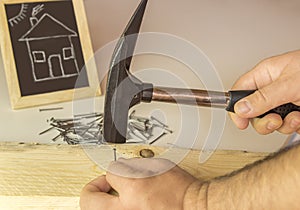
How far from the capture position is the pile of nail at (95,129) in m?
1.22

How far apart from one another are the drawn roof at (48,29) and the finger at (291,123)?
1.81ft

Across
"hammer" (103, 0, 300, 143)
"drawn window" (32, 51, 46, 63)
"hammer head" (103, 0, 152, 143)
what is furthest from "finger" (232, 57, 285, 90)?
"drawn window" (32, 51, 46, 63)

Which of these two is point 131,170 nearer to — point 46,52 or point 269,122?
point 269,122

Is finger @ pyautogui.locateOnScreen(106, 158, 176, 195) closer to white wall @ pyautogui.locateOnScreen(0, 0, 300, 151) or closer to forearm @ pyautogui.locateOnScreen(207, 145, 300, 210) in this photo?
forearm @ pyautogui.locateOnScreen(207, 145, 300, 210)

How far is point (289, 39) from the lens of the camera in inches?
61.7

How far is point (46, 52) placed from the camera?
4.53ft

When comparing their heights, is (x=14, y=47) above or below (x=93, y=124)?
above

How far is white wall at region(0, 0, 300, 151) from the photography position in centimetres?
142

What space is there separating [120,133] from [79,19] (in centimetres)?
43

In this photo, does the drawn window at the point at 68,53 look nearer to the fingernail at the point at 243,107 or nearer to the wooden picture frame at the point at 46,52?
the wooden picture frame at the point at 46,52

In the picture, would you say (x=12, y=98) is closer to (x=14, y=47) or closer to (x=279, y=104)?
(x=14, y=47)

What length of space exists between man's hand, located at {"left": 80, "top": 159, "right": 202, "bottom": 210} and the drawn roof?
1.47ft

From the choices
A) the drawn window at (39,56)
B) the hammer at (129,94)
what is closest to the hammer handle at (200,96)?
the hammer at (129,94)

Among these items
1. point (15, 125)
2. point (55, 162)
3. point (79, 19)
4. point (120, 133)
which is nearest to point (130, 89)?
point (120, 133)
